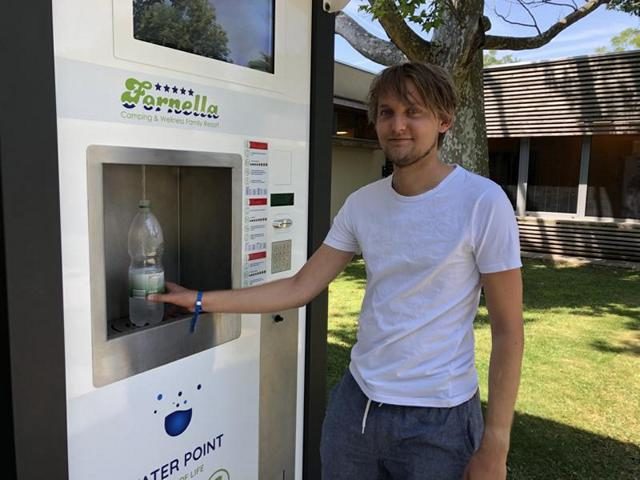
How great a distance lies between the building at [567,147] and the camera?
9586mm

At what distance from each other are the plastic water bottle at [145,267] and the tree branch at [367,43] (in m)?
5.92

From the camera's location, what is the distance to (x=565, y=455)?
10.7 ft

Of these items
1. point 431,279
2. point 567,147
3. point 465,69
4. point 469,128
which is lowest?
point 431,279

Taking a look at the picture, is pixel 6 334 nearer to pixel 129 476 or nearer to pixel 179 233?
pixel 129 476

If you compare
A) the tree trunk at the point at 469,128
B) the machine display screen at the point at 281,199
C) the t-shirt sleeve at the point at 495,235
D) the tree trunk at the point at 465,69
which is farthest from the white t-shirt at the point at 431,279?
the tree trunk at the point at 469,128

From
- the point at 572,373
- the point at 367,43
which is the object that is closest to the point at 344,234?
the point at 572,373

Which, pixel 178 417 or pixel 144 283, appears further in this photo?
pixel 178 417

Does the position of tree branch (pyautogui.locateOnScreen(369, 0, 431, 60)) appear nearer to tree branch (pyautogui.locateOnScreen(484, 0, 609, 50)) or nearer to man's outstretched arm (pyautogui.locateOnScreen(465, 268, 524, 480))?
tree branch (pyautogui.locateOnScreen(484, 0, 609, 50))

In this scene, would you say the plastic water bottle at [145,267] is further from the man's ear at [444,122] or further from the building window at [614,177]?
the building window at [614,177]

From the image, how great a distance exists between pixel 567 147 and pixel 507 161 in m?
1.14

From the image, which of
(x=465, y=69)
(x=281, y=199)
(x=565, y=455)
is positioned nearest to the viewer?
(x=281, y=199)

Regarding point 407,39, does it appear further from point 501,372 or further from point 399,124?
point 501,372

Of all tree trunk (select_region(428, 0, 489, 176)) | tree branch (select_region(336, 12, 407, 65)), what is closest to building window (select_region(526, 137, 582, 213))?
tree branch (select_region(336, 12, 407, 65))

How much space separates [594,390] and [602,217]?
23.1ft
